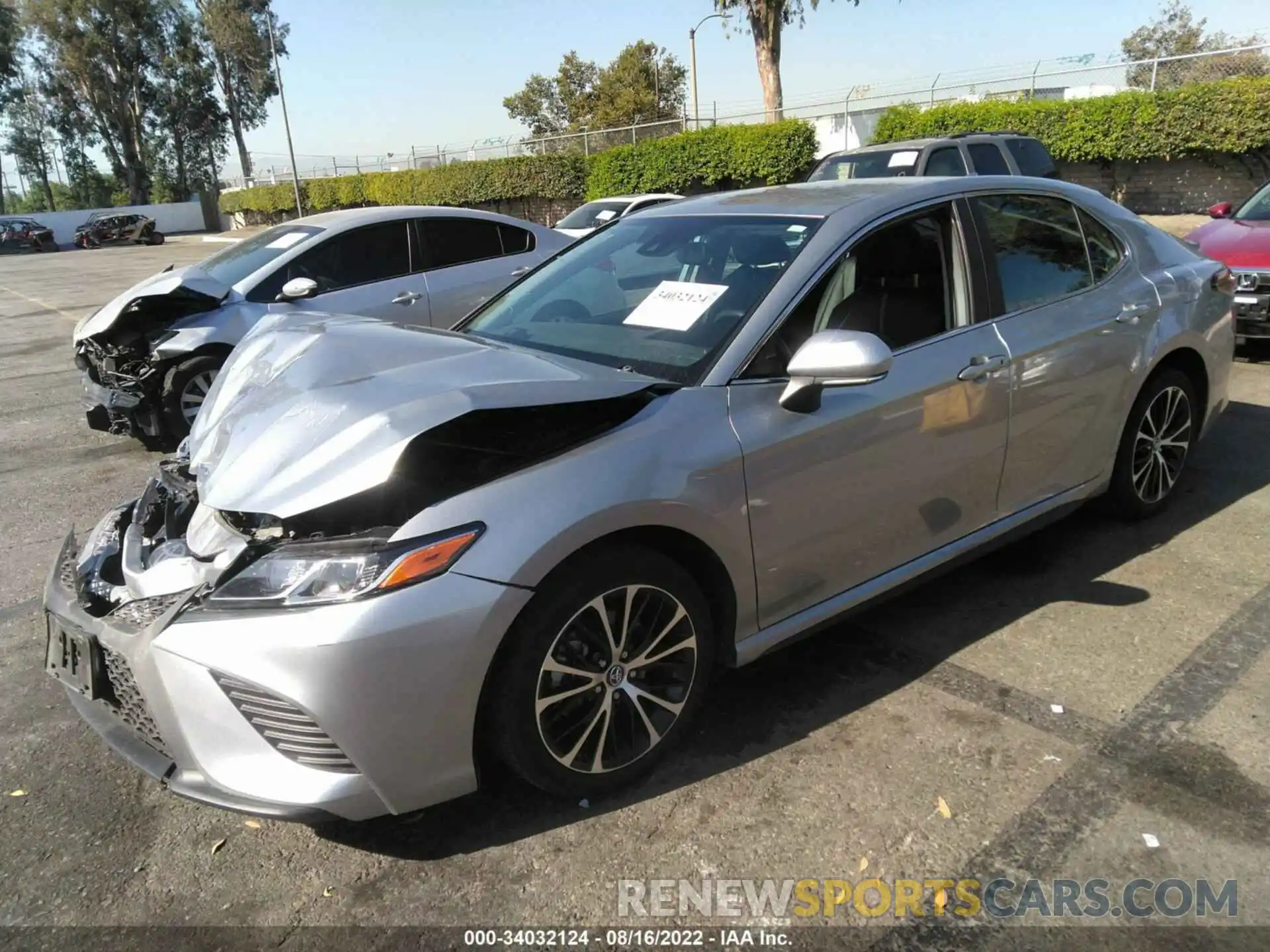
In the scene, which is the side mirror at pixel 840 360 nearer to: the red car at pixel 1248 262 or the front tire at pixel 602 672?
the front tire at pixel 602 672

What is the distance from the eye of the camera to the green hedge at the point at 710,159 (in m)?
21.8

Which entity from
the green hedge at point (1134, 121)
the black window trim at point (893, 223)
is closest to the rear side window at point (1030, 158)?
the green hedge at point (1134, 121)

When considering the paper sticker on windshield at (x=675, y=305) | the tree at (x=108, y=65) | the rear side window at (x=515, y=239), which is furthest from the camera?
the tree at (x=108, y=65)

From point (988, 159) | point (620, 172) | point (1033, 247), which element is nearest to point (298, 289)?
point (1033, 247)

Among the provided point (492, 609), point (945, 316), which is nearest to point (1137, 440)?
point (945, 316)

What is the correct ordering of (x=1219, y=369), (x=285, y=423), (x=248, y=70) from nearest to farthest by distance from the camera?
1. (x=285, y=423)
2. (x=1219, y=369)
3. (x=248, y=70)

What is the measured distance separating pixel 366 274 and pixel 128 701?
518 centimetres

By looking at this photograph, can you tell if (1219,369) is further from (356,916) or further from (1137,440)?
(356,916)

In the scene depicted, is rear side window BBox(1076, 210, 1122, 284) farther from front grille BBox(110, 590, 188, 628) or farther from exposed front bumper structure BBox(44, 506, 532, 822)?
front grille BBox(110, 590, 188, 628)

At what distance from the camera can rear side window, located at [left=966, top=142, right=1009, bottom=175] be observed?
10719mm

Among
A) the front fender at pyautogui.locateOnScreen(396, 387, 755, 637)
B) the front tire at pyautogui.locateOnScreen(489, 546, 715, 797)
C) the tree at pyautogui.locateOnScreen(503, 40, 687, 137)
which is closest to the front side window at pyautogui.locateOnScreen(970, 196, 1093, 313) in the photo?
the front fender at pyautogui.locateOnScreen(396, 387, 755, 637)

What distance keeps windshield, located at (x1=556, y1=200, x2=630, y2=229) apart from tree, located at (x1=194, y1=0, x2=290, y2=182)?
57.4 m

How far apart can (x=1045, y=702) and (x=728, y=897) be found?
4.54 ft

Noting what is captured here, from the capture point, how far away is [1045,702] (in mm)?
3014
